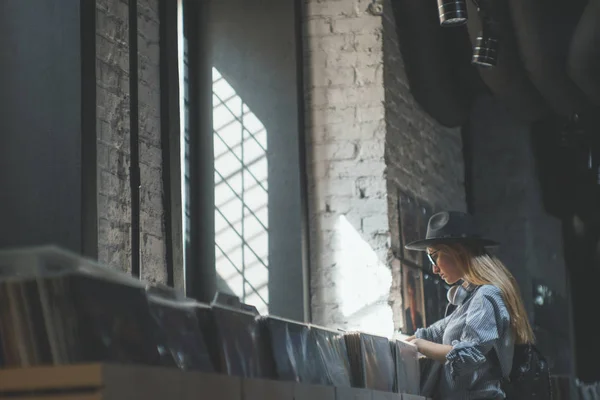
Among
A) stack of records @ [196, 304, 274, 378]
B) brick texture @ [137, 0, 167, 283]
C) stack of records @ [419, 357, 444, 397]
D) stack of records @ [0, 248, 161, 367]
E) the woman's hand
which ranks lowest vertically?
stack of records @ [419, 357, 444, 397]

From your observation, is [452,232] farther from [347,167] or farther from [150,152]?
[347,167]

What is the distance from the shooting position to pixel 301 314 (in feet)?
14.4

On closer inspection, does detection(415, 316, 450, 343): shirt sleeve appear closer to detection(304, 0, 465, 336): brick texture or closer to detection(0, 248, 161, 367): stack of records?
detection(304, 0, 465, 336): brick texture

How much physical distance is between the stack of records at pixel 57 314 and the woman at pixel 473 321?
5.06 feet

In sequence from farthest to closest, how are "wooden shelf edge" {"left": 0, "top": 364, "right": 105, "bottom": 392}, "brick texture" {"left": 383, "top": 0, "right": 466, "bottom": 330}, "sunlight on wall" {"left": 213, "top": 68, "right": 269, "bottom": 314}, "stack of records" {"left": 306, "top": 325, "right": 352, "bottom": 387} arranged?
"brick texture" {"left": 383, "top": 0, "right": 466, "bottom": 330}
"sunlight on wall" {"left": 213, "top": 68, "right": 269, "bottom": 314}
"stack of records" {"left": 306, "top": 325, "right": 352, "bottom": 387}
"wooden shelf edge" {"left": 0, "top": 364, "right": 105, "bottom": 392}

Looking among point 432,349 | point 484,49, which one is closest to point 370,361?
point 432,349

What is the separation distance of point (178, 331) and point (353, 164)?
8.44 feet

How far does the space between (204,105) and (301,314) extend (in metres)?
0.95

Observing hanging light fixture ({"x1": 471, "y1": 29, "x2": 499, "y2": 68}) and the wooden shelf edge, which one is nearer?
the wooden shelf edge

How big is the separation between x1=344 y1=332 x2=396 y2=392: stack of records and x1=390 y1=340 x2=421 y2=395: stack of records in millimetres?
30

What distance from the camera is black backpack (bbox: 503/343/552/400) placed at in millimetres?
3271

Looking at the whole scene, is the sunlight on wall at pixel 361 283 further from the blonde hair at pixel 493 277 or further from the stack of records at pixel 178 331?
the stack of records at pixel 178 331

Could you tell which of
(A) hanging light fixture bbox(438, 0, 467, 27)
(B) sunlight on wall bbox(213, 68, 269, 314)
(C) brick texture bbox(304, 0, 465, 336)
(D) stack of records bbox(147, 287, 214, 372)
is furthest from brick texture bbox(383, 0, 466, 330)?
(D) stack of records bbox(147, 287, 214, 372)

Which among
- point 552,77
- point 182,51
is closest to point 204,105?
point 182,51
